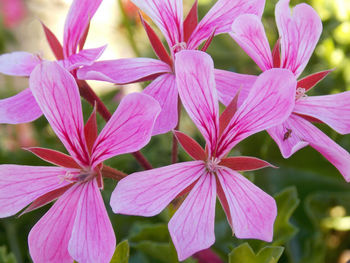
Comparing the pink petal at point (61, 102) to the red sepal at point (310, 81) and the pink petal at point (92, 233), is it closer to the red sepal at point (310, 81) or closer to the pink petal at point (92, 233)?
the pink petal at point (92, 233)

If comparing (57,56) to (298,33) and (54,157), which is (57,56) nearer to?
(54,157)

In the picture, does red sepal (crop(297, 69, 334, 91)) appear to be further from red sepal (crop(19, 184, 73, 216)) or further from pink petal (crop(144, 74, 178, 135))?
red sepal (crop(19, 184, 73, 216))

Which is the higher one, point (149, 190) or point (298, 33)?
point (298, 33)

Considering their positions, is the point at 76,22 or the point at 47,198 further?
the point at 76,22

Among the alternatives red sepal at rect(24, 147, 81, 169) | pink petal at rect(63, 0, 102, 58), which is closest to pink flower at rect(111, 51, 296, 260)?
red sepal at rect(24, 147, 81, 169)

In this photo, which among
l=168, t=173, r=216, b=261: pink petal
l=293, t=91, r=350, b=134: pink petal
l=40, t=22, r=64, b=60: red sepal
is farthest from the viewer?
l=40, t=22, r=64, b=60: red sepal

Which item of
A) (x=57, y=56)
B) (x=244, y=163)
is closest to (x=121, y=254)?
(x=244, y=163)
